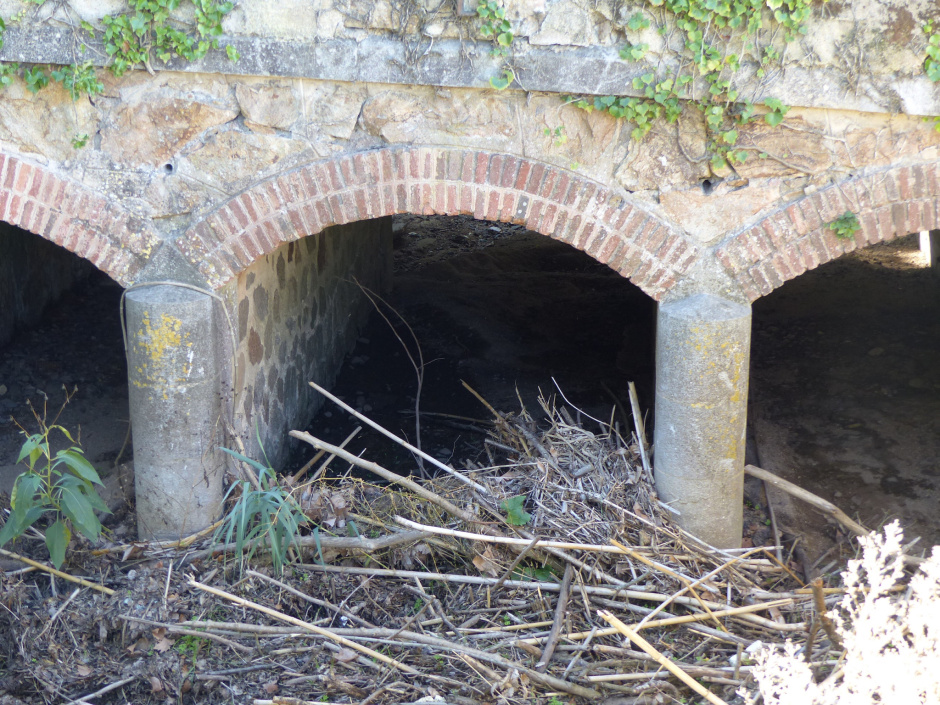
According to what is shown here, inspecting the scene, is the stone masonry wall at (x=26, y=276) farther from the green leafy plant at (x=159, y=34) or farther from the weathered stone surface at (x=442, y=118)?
the weathered stone surface at (x=442, y=118)

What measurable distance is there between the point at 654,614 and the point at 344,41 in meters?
3.17

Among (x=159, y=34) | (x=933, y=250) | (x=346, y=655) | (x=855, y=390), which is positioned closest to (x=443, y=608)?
(x=346, y=655)

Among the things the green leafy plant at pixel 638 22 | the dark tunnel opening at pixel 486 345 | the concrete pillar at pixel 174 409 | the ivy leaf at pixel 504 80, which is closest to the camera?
the green leafy plant at pixel 638 22

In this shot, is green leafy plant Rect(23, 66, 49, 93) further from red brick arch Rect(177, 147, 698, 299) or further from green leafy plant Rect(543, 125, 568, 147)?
green leafy plant Rect(543, 125, 568, 147)

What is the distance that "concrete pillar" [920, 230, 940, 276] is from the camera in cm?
926

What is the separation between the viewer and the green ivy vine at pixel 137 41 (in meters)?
4.35

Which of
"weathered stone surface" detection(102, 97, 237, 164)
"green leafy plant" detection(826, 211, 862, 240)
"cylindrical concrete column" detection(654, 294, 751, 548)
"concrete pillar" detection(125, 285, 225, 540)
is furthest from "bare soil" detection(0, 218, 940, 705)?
"weathered stone surface" detection(102, 97, 237, 164)

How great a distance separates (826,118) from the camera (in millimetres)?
4281

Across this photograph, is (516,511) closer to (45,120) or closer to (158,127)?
(158,127)

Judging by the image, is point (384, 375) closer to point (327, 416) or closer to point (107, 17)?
point (327, 416)

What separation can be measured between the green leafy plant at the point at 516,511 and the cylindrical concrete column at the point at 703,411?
0.75m

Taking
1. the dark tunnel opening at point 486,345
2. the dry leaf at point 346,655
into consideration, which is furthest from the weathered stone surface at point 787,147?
the dry leaf at point 346,655

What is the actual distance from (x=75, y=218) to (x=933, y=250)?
856 cm

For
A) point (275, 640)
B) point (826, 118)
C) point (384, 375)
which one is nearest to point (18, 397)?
point (384, 375)
